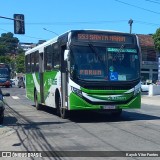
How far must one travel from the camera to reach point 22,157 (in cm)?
943

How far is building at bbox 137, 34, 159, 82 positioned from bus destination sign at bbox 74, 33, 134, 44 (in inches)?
2113

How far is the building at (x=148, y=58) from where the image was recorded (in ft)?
230

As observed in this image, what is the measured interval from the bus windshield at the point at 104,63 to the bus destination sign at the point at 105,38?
11.9 inches

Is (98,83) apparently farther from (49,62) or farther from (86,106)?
(49,62)

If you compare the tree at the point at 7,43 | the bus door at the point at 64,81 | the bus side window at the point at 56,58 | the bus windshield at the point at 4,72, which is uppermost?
the tree at the point at 7,43

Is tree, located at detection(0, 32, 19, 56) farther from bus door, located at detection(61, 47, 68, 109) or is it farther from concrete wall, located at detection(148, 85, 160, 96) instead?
bus door, located at detection(61, 47, 68, 109)

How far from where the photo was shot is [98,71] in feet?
52.0

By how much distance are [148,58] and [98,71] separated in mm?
56708

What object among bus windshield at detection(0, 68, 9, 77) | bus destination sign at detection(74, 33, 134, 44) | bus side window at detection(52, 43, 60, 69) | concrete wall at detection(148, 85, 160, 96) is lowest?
concrete wall at detection(148, 85, 160, 96)

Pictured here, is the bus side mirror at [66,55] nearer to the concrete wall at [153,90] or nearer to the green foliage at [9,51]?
the concrete wall at [153,90]

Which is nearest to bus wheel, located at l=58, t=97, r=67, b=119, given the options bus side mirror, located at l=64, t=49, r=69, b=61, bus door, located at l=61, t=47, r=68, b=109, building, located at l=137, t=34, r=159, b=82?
bus door, located at l=61, t=47, r=68, b=109

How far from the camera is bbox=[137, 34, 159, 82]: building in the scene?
70.2 metres

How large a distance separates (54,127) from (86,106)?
1645 millimetres

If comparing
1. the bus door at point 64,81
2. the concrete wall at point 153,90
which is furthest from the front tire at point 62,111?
the concrete wall at point 153,90
